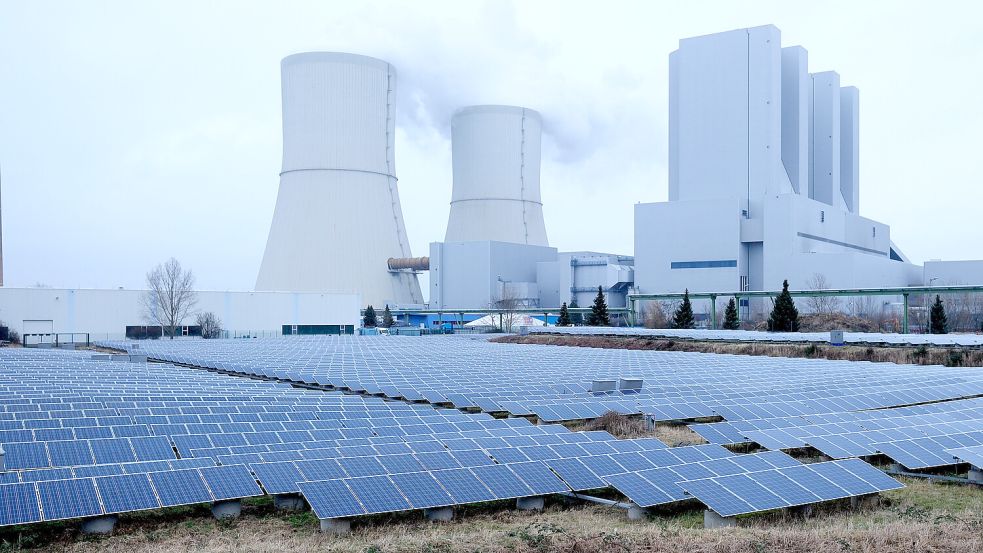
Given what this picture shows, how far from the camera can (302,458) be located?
27.9 feet

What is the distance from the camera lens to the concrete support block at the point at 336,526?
23.6ft

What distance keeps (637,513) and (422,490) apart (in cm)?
200

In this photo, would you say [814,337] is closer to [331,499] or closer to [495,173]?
[331,499]

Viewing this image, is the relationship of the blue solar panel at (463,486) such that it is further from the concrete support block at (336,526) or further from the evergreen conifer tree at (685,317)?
the evergreen conifer tree at (685,317)

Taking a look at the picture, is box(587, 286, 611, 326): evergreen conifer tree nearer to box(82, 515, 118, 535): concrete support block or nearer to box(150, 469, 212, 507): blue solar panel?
box(150, 469, 212, 507): blue solar panel

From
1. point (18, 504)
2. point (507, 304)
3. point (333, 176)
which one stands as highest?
point (333, 176)

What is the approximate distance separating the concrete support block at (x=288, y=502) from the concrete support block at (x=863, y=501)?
536 centimetres

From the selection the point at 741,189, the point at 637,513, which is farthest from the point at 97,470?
the point at 741,189

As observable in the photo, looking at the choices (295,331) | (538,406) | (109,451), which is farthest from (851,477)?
(295,331)

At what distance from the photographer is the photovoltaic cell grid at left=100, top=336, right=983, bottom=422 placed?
14.0 m

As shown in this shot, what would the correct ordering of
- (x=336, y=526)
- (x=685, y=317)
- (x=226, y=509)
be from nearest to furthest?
(x=336, y=526) < (x=226, y=509) < (x=685, y=317)

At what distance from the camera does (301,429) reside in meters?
10.5

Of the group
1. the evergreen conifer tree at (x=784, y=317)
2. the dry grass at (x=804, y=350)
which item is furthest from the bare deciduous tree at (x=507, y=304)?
the evergreen conifer tree at (x=784, y=317)

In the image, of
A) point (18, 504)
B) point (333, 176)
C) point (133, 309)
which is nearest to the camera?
point (18, 504)
